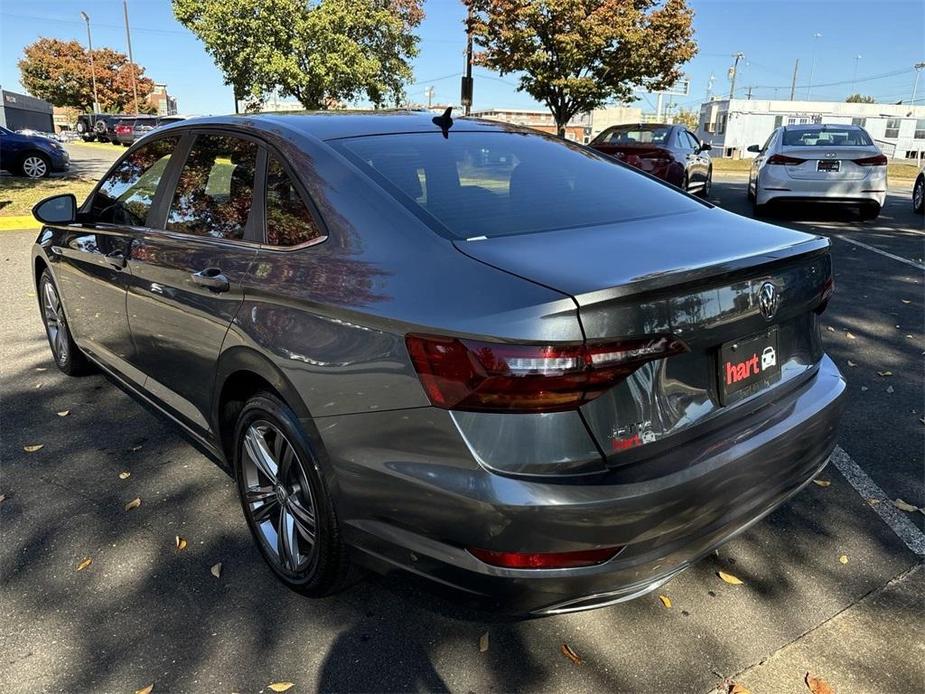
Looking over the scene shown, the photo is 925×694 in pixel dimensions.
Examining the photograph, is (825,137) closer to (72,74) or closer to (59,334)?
(59,334)

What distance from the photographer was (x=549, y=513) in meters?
1.76

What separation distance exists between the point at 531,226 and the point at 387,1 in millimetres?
35515

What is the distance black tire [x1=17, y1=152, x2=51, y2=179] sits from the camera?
1636 centimetres

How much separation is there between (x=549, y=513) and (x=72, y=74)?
235 ft

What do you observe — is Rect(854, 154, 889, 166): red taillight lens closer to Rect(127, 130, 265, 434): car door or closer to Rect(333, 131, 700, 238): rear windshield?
Rect(333, 131, 700, 238): rear windshield

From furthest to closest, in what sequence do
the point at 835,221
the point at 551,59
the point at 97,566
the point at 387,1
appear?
the point at 387,1 < the point at 551,59 < the point at 835,221 < the point at 97,566

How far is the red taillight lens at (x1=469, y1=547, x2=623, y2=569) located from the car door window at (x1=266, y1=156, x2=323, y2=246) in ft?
3.71

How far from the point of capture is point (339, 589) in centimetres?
246

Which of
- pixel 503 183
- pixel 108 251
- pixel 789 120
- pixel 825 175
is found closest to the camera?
pixel 503 183

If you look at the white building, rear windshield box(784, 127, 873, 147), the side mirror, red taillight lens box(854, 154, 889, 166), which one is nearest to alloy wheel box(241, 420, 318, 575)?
the side mirror

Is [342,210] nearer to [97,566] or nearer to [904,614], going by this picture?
[97,566]

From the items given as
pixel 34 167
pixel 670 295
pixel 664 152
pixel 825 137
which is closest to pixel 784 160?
pixel 825 137

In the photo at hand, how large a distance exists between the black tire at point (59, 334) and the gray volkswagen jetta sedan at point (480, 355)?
1.86 meters

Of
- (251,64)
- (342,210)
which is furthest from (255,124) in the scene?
(251,64)
